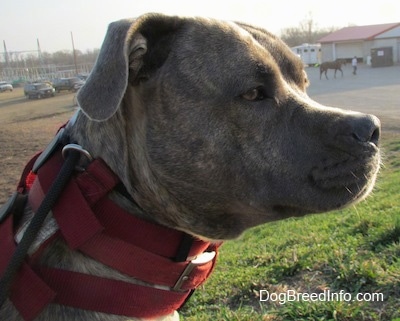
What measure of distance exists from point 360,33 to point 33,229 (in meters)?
69.7

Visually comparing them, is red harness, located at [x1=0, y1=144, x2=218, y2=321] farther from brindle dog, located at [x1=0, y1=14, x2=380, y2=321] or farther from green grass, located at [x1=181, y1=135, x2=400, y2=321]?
green grass, located at [x1=181, y1=135, x2=400, y2=321]

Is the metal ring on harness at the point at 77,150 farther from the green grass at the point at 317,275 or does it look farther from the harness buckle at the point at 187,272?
the green grass at the point at 317,275

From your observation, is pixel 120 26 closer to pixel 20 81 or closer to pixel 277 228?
pixel 277 228

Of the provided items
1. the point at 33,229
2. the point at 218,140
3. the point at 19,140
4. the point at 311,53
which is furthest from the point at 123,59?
the point at 311,53

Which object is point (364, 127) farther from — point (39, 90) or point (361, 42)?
point (361, 42)

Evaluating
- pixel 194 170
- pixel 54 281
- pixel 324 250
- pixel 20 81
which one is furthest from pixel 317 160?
pixel 20 81

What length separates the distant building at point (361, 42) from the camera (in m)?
60.3

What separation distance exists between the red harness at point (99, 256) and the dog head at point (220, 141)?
0.12 meters

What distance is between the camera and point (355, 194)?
2.43m

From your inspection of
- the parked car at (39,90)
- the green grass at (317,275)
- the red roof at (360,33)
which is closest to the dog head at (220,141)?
the green grass at (317,275)

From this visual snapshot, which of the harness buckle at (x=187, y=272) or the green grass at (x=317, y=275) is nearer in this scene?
the harness buckle at (x=187, y=272)

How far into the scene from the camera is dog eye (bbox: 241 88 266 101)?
2445 millimetres

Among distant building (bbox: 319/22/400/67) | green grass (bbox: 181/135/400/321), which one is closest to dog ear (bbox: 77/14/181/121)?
green grass (bbox: 181/135/400/321)

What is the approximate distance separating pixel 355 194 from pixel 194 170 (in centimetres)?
79
